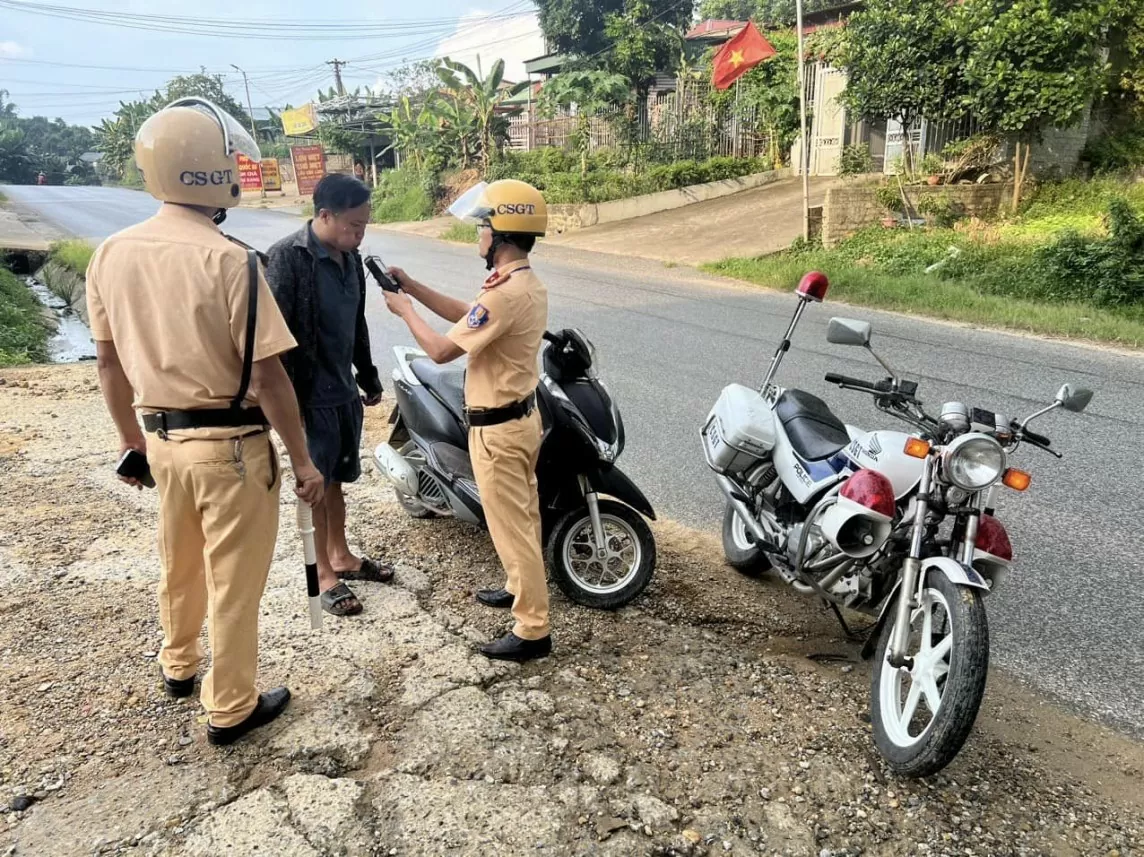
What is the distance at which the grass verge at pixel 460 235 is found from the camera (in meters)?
20.5

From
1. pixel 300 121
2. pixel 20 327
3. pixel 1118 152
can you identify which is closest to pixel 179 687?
pixel 20 327

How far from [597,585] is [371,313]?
7636mm

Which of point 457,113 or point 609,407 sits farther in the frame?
point 457,113

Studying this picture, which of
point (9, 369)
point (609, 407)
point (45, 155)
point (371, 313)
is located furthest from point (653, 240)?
point (45, 155)

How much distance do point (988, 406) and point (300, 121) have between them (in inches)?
1750

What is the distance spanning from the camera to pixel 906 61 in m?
13.0

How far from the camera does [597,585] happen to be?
133 inches

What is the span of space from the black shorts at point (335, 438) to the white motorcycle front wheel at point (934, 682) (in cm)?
217

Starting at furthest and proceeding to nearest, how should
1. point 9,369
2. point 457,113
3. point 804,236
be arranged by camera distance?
point 457,113 → point 804,236 → point 9,369

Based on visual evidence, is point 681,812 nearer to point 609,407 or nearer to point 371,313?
point 609,407

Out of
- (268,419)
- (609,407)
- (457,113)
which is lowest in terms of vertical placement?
(609,407)

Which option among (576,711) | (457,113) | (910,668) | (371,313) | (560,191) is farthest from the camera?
(457,113)

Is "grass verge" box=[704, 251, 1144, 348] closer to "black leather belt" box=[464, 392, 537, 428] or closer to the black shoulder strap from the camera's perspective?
"black leather belt" box=[464, 392, 537, 428]

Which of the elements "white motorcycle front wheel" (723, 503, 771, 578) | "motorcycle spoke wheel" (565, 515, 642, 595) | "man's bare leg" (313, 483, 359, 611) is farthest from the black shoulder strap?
"white motorcycle front wheel" (723, 503, 771, 578)
